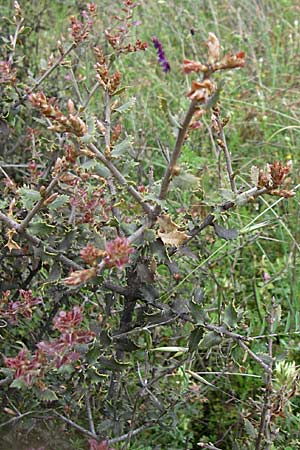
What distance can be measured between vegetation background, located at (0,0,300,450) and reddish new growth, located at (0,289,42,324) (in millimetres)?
59

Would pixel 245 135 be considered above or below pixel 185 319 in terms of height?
below

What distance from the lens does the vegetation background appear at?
122 cm

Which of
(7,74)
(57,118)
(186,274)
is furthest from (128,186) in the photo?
(186,274)

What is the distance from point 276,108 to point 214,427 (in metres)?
1.50

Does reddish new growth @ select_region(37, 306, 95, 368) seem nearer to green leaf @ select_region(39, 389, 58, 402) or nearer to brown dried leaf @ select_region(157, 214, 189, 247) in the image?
green leaf @ select_region(39, 389, 58, 402)

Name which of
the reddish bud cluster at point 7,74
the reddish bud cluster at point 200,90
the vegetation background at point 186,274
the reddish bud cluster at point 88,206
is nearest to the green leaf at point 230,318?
the vegetation background at point 186,274

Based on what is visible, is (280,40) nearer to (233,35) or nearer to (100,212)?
(233,35)

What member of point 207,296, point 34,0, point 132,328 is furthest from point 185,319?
point 34,0

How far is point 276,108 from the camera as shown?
277 cm

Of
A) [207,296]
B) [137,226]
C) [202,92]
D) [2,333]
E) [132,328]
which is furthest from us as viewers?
[207,296]

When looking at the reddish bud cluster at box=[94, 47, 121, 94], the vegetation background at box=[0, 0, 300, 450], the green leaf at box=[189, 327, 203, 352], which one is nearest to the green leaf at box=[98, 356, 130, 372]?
the vegetation background at box=[0, 0, 300, 450]

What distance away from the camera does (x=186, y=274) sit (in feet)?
5.66

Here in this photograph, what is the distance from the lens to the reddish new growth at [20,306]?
3.97 feet

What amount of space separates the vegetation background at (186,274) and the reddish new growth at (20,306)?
2.3 inches
